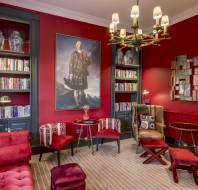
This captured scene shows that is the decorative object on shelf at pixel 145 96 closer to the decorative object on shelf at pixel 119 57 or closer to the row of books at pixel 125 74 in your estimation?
the row of books at pixel 125 74

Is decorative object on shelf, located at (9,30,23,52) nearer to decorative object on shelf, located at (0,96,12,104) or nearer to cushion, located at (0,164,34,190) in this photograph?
decorative object on shelf, located at (0,96,12,104)

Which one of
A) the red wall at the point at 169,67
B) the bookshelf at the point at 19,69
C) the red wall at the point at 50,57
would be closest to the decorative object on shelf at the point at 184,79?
the red wall at the point at 169,67

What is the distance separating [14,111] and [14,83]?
0.59m

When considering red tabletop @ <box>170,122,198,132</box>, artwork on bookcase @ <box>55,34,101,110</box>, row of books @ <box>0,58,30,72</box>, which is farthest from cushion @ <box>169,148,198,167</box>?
row of books @ <box>0,58,30,72</box>

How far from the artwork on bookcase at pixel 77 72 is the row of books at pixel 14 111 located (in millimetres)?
714

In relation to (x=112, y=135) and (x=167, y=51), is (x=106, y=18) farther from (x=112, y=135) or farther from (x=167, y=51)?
(x=112, y=135)

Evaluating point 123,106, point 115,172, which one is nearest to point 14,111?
point 115,172

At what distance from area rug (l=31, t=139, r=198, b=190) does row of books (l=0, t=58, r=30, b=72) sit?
194cm

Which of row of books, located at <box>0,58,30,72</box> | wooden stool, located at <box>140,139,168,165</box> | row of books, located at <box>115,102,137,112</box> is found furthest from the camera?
row of books, located at <box>115,102,137,112</box>

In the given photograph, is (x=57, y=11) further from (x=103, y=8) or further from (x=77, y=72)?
(x=77, y=72)

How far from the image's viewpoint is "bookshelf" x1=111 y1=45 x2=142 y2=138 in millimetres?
5172

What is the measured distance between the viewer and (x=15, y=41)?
379 cm

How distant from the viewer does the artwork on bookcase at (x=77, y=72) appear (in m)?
4.33

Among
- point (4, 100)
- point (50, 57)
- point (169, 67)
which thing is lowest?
point (4, 100)
